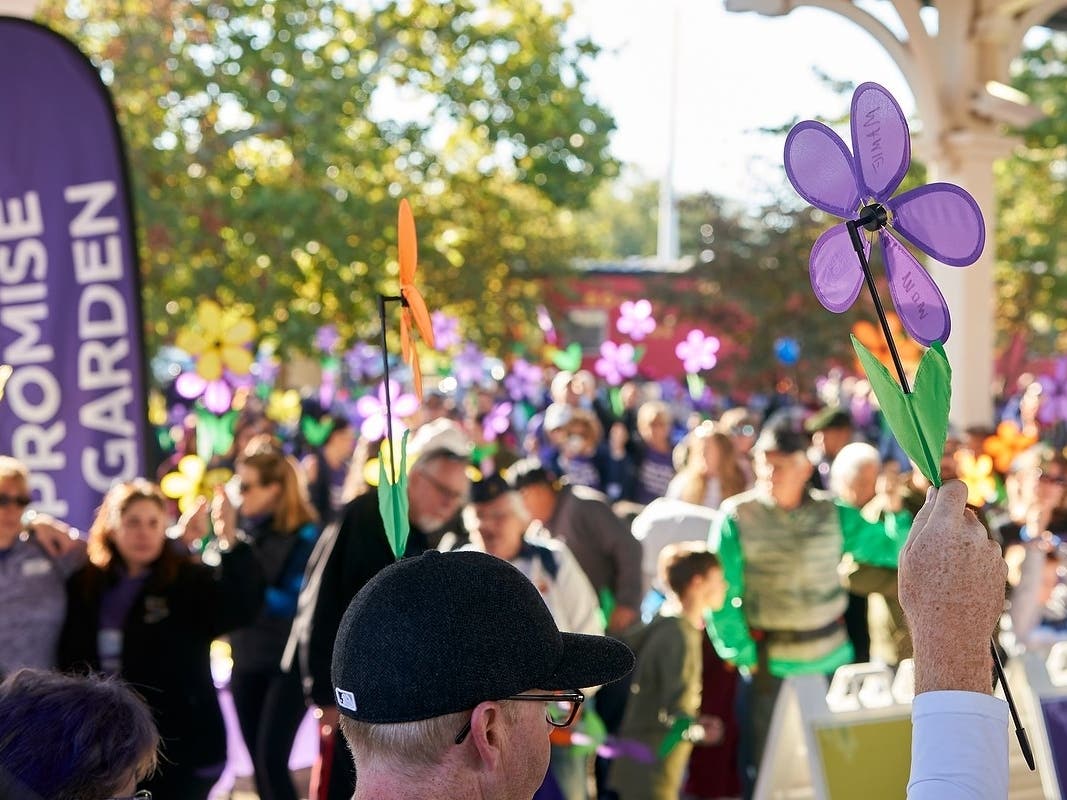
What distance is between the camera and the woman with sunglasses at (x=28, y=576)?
451 cm

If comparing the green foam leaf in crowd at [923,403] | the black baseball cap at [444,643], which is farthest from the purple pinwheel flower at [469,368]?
the black baseball cap at [444,643]

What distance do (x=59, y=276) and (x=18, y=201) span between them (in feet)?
Result: 1.12

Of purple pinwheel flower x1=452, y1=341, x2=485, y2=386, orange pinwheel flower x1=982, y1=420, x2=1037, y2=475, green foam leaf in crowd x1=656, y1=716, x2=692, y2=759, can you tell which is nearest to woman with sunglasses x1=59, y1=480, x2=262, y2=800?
green foam leaf in crowd x1=656, y1=716, x2=692, y2=759

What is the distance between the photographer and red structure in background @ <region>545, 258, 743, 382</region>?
3173cm

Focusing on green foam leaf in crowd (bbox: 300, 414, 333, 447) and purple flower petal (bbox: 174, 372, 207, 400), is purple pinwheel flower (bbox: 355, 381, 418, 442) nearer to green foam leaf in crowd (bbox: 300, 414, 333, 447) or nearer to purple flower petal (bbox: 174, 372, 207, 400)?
green foam leaf in crowd (bbox: 300, 414, 333, 447)

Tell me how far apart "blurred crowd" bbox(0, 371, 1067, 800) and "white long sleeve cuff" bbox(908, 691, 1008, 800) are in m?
2.28

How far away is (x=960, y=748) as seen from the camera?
1550 mm

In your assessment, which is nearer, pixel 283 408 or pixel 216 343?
pixel 216 343

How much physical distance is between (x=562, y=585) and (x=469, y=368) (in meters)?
14.8

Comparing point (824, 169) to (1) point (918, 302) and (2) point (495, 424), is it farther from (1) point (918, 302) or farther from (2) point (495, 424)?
(2) point (495, 424)

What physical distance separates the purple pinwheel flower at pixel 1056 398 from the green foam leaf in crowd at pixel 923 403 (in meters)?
10.6

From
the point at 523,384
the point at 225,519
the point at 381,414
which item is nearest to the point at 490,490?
the point at 225,519

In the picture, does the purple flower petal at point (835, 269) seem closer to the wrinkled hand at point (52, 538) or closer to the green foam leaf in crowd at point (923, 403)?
the green foam leaf in crowd at point (923, 403)

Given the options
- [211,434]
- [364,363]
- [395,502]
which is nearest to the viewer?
[395,502]
